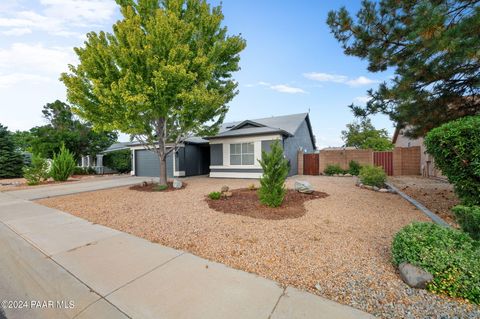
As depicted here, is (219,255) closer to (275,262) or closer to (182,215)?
(275,262)

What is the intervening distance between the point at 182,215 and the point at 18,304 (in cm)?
331

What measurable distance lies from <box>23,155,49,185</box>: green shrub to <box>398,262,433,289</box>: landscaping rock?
17.5 m

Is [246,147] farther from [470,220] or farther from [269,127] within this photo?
[470,220]

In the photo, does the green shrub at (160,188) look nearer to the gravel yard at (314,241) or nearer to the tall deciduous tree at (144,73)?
the tall deciduous tree at (144,73)

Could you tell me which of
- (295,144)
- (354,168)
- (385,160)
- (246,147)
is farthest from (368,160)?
(246,147)

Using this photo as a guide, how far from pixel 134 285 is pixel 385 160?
57.2ft

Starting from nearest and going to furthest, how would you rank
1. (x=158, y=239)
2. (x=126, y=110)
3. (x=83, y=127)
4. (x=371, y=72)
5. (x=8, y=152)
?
1. (x=158, y=239)
2. (x=371, y=72)
3. (x=126, y=110)
4. (x=8, y=152)
5. (x=83, y=127)

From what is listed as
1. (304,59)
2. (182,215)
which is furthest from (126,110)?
(304,59)

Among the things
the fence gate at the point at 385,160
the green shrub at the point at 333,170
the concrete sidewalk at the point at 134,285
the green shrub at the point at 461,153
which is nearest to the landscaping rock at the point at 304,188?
the green shrub at the point at 461,153

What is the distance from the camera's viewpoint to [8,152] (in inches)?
709

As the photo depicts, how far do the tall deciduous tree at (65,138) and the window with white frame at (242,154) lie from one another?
411 inches

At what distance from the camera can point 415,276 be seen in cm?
227

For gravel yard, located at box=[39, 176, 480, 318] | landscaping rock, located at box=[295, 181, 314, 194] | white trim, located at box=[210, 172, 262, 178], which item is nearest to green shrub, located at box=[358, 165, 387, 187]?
gravel yard, located at box=[39, 176, 480, 318]

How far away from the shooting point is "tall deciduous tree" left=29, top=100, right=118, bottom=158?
706 inches
